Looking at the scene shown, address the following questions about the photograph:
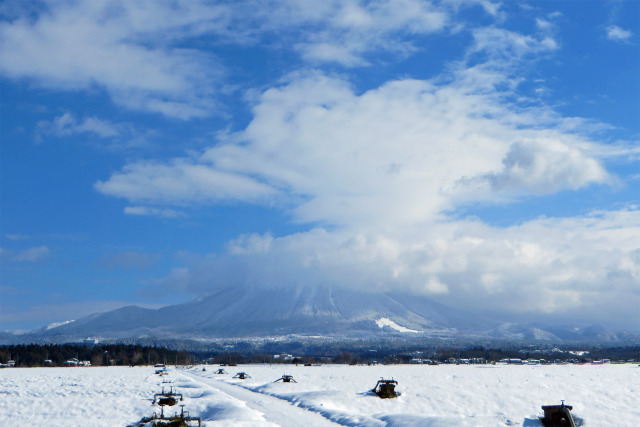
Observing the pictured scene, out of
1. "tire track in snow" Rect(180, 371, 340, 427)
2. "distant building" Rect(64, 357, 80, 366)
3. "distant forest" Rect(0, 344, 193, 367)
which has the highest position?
"distant forest" Rect(0, 344, 193, 367)

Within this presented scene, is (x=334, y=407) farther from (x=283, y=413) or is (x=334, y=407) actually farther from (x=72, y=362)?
(x=72, y=362)

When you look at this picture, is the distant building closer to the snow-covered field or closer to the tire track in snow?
the snow-covered field

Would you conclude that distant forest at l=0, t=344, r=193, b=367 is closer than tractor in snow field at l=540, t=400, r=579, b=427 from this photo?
No

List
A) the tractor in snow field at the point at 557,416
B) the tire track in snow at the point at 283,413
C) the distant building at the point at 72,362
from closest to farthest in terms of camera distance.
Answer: the tractor in snow field at the point at 557,416 < the tire track in snow at the point at 283,413 < the distant building at the point at 72,362

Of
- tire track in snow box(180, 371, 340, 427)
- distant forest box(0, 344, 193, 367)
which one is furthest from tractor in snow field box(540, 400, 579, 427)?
distant forest box(0, 344, 193, 367)

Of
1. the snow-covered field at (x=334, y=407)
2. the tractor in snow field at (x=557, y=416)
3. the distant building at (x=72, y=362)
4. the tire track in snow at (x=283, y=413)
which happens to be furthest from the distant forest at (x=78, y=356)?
the tractor in snow field at (x=557, y=416)

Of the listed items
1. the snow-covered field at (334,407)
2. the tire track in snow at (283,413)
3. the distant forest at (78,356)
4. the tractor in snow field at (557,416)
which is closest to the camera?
the tractor in snow field at (557,416)

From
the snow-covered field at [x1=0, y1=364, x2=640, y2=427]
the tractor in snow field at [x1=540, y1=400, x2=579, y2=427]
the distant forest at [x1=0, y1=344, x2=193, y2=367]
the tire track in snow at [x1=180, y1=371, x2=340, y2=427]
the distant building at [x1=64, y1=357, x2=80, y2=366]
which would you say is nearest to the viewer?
the tractor in snow field at [x1=540, y1=400, x2=579, y2=427]

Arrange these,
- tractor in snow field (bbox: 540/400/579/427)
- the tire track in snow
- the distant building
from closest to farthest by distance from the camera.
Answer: tractor in snow field (bbox: 540/400/579/427) < the tire track in snow < the distant building

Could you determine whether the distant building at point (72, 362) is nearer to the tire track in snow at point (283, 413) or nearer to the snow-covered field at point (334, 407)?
the snow-covered field at point (334, 407)

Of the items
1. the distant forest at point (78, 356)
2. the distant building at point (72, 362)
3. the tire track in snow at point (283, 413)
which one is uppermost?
the distant forest at point (78, 356)

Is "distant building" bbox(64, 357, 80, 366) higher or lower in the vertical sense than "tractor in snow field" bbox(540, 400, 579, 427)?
higher

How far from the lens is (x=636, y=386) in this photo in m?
65.2

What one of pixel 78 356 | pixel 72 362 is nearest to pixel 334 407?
pixel 72 362
